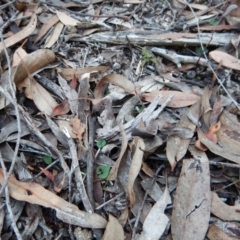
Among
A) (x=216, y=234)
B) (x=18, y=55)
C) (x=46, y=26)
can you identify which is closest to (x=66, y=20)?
(x=46, y=26)

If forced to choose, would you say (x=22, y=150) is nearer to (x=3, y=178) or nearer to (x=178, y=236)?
(x=3, y=178)

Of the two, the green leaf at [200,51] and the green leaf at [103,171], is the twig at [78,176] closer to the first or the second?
the green leaf at [103,171]

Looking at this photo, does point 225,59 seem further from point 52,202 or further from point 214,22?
point 52,202

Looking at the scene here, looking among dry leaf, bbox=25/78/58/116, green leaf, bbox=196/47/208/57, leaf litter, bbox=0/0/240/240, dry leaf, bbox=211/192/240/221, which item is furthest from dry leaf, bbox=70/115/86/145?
green leaf, bbox=196/47/208/57

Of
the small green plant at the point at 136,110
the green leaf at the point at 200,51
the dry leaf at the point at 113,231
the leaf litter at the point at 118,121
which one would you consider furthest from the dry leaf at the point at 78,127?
the green leaf at the point at 200,51

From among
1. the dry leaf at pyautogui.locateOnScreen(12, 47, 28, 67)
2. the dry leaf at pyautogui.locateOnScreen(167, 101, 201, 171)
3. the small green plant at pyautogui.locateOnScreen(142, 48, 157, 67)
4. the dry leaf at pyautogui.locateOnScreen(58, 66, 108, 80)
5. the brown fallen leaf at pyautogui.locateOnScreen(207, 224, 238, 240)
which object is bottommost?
the brown fallen leaf at pyautogui.locateOnScreen(207, 224, 238, 240)

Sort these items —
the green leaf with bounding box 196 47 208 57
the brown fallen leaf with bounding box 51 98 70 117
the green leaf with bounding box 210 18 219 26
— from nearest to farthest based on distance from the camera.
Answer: the brown fallen leaf with bounding box 51 98 70 117
the green leaf with bounding box 196 47 208 57
the green leaf with bounding box 210 18 219 26

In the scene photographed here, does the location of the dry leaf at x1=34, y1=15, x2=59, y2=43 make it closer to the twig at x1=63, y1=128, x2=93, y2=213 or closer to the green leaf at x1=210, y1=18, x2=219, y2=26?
the twig at x1=63, y1=128, x2=93, y2=213
